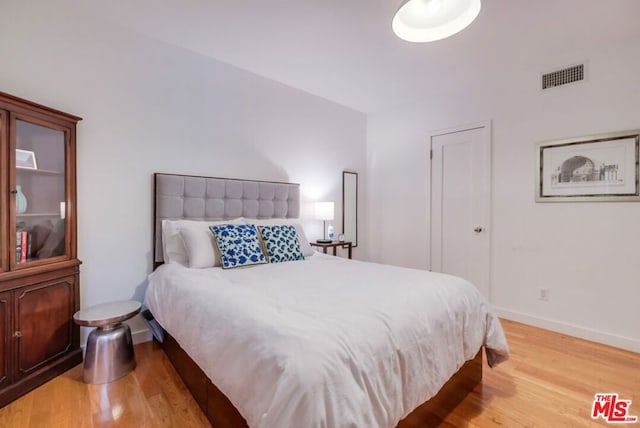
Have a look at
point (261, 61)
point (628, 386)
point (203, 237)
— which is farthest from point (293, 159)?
point (628, 386)

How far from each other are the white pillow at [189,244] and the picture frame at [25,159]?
885 mm

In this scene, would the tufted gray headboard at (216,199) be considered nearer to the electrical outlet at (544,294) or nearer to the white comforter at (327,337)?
the white comforter at (327,337)

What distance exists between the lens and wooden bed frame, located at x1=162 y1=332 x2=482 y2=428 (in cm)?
135

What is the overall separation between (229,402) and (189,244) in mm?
1336

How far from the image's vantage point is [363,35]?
7.91 ft

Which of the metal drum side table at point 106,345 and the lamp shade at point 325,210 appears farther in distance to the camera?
the lamp shade at point 325,210

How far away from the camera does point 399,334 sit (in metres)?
1.26

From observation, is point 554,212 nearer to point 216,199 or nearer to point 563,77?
point 563,77

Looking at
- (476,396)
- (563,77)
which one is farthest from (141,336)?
(563,77)

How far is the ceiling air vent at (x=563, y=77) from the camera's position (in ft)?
8.73

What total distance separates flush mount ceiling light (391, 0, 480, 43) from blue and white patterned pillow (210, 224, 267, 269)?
1.82 m

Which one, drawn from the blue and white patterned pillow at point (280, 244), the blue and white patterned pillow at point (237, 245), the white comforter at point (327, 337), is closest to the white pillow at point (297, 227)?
the blue and white patterned pillow at point (280, 244)

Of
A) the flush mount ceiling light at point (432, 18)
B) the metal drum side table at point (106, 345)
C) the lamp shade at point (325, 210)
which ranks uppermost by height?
the flush mount ceiling light at point (432, 18)

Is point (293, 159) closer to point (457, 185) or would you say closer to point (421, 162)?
point (421, 162)
